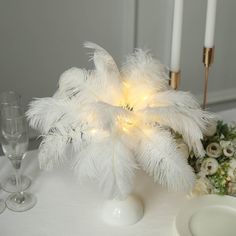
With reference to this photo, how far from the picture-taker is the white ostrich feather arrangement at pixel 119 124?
2.64ft

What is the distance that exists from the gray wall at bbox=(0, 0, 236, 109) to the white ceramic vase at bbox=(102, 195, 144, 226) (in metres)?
1.20

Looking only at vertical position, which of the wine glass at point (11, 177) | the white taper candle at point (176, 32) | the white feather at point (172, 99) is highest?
the white taper candle at point (176, 32)

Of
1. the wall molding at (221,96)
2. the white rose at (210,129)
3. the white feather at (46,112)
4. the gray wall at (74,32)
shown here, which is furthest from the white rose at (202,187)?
the wall molding at (221,96)

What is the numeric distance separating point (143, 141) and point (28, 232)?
30 centimetres

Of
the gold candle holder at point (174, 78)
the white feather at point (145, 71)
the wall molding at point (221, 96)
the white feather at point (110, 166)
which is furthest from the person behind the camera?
the wall molding at point (221, 96)

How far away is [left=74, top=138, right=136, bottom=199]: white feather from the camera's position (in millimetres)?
798

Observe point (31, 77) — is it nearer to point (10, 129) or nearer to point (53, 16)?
point (53, 16)

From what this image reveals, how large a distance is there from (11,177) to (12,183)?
2cm

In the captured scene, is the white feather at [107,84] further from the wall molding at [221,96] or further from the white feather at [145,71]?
the wall molding at [221,96]

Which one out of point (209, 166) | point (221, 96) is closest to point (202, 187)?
point (209, 166)

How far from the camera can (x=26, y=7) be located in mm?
1884

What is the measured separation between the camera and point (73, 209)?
3.16 feet

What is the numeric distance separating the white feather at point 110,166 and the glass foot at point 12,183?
264 millimetres

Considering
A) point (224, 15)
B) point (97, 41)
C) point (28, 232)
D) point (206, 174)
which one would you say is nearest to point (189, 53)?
point (224, 15)
